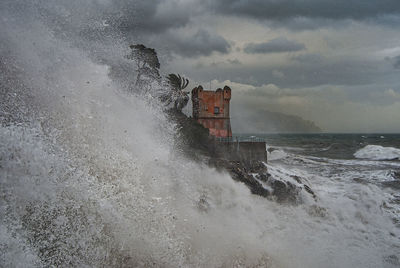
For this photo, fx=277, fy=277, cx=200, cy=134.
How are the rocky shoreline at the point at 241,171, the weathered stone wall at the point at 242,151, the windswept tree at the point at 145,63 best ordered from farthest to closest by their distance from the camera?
the weathered stone wall at the point at 242,151, the windswept tree at the point at 145,63, the rocky shoreline at the point at 241,171

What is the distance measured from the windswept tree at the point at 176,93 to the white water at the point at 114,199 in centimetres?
376

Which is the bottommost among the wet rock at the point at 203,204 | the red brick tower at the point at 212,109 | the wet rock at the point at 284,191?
the wet rock at the point at 284,191

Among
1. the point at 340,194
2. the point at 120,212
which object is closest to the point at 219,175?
the point at 340,194

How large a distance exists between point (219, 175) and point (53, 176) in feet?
22.0

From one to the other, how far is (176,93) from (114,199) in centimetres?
1047

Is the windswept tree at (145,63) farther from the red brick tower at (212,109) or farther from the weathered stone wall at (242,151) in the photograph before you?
the red brick tower at (212,109)

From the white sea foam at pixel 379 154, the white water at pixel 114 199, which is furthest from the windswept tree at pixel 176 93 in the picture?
the white sea foam at pixel 379 154

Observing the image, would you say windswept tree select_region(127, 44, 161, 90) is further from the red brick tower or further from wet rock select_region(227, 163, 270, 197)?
the red brick tower

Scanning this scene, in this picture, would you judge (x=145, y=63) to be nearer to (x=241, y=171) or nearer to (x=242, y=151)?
(x=242, y=151)

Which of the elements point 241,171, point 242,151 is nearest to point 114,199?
point 241,171

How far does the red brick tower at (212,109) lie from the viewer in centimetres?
2010

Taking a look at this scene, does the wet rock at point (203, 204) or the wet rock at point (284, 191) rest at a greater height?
the wet rock at point (203, 204)

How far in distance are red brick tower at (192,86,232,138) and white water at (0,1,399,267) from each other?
10.2m

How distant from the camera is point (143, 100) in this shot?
9.89 meters
